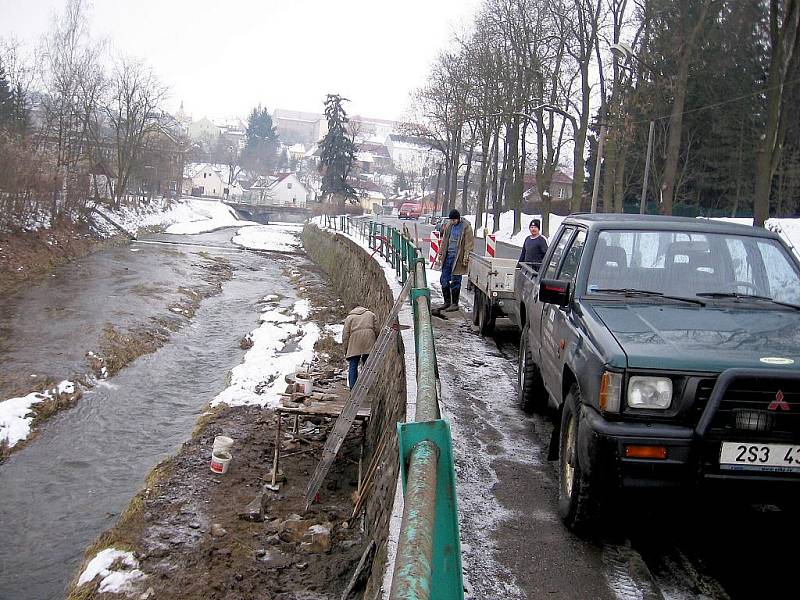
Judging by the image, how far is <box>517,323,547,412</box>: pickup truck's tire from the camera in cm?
771

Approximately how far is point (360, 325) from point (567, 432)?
7.20m

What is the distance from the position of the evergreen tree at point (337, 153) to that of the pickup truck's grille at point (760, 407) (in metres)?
70.1

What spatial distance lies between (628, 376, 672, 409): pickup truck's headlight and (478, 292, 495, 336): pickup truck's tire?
7.17 meters

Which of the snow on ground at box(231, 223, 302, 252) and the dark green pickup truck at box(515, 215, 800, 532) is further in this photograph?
the snow on ground at box(231, 223, 302, 252)

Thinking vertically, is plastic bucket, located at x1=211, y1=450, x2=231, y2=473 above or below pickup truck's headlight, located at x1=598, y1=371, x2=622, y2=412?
below

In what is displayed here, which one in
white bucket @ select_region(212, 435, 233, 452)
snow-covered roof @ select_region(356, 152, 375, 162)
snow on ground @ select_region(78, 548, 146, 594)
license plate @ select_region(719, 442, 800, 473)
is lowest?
snow on ground @ select_region(78, 548, 146, 594)

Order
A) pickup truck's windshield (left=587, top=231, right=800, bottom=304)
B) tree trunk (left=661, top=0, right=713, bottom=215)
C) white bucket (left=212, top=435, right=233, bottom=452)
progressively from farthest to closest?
tree trunk (left=661, top=0, right=713, bottom=215) → white bucket (left=212, top=435, right=233, bottom=452) → pickup truck's windshield (left=587, top=231, right=800, bottom=304)

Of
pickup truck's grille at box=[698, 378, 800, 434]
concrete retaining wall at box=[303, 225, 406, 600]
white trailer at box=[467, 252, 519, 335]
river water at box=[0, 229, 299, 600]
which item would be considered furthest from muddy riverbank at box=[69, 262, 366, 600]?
pickup truck's grille at box=[698, 378, 800, 434]

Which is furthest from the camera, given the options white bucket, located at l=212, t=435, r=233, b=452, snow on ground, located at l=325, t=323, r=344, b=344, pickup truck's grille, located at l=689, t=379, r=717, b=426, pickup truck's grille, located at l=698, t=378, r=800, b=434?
snow on ground, located at l=325, t=323, r=344, b=344

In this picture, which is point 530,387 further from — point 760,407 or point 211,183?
point 211,183

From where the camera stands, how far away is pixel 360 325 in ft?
39.8

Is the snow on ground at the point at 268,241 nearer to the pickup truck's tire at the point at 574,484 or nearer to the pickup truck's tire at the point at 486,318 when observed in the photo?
the pickup truck's tire at the point at 486,318

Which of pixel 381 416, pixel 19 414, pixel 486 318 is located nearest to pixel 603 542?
pixel 381 416

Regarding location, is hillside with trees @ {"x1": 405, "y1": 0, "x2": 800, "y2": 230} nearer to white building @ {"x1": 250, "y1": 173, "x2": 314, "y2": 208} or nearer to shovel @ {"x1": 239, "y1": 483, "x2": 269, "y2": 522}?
shovel @ {"x1": 239, "y1": 483, "x2": 269, "y2": 522}
